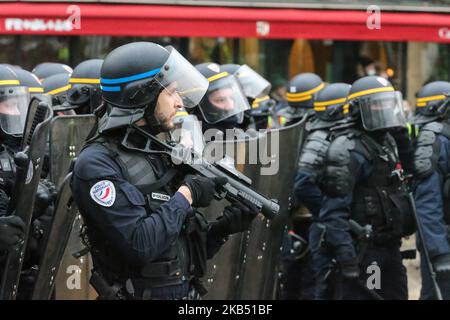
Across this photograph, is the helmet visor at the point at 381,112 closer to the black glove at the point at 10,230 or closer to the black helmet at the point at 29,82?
the black helmet at the point at 29,82

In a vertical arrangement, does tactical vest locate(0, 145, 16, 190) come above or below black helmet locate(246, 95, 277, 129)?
above

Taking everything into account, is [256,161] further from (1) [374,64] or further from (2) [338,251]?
(1) [374,64]

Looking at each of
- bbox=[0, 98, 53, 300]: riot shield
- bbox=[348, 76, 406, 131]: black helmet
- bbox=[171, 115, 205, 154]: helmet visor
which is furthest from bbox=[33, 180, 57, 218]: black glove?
bbox=[348, 76, 406, 131]: black helmet

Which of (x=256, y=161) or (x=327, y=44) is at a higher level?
(x=256, y=161)

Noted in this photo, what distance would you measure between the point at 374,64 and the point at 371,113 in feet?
23.0

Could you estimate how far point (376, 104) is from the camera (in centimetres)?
645

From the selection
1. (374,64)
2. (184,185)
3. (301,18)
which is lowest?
(374,64)

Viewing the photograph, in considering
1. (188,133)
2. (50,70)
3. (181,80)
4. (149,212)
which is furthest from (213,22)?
(149,212)

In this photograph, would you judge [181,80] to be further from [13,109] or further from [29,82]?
[29,82]

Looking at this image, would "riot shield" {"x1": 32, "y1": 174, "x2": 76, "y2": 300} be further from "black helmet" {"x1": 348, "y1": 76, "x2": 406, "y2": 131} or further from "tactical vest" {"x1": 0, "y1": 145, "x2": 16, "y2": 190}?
"black helmet" {"x1": 348, "y1": 76, "x2": 406, "y2": 131}

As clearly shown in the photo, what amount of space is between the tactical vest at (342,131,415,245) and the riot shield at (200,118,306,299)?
682 mm

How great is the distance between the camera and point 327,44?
13156mm

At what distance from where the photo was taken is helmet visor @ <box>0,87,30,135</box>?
195 inches

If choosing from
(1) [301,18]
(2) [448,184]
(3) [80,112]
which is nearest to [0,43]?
(1) [301,18]
